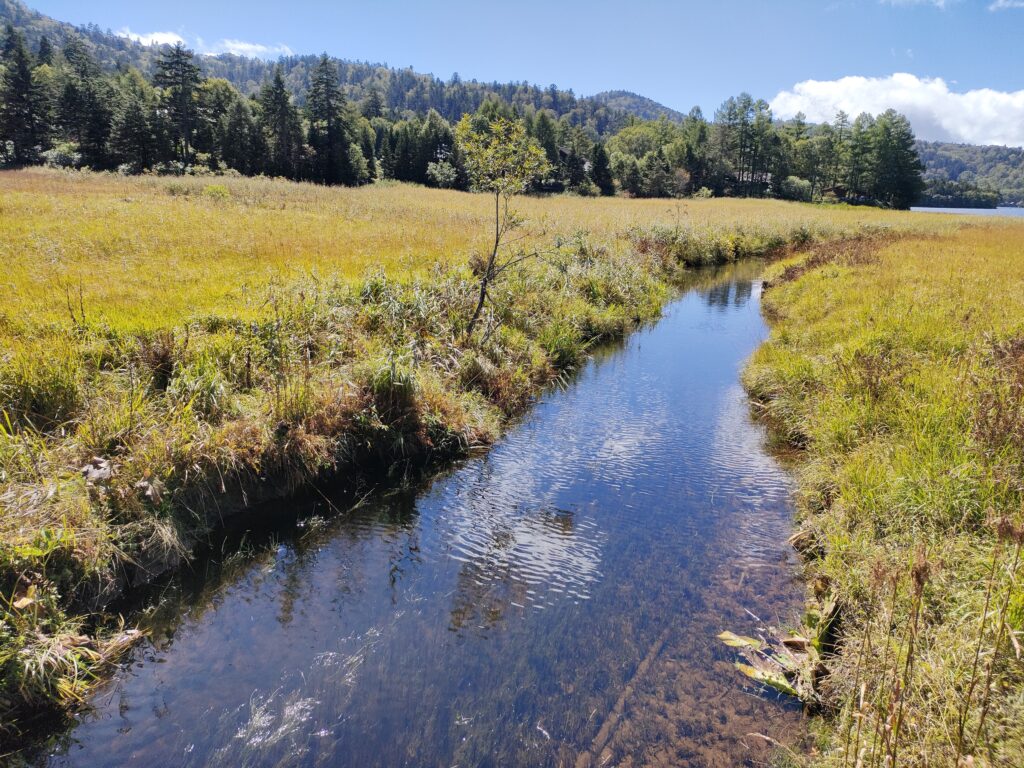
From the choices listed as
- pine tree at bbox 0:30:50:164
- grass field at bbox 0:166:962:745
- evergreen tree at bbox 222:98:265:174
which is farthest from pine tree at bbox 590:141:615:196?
grass field at bbox 0:166:962:745

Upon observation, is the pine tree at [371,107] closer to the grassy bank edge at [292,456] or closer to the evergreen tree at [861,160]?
the evergreen tree at [861,160]

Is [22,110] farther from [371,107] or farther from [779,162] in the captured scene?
[779,162]

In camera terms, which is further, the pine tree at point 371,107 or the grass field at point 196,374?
the pine tree at point 371,107

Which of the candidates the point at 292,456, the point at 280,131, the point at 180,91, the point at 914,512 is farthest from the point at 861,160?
the point at 292,456

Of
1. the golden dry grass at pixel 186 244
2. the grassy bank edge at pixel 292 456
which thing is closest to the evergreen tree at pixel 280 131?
the golden dry grass at pixel 186 244

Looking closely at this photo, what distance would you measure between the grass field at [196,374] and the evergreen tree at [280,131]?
164 feet

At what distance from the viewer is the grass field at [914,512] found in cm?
306

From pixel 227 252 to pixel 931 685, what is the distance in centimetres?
1467

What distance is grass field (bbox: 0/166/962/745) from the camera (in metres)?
4.70

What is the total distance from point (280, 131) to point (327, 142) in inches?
219

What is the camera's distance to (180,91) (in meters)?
59.3

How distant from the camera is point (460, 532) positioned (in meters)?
6.59

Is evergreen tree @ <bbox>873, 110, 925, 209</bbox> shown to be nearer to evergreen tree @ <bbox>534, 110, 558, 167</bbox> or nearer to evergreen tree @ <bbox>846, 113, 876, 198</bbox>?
evergreen tree @ <bbox>846, 113, 876, 198</bbox>

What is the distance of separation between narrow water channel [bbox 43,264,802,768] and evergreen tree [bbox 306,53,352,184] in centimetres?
6349
